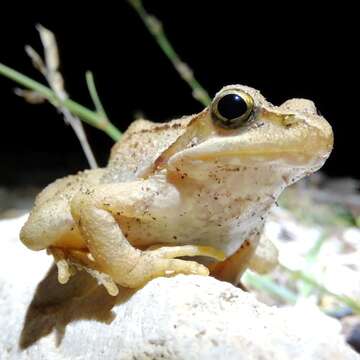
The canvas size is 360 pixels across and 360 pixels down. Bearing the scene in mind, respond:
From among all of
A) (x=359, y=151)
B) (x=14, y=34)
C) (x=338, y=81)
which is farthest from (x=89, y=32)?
(x=359, y=151)

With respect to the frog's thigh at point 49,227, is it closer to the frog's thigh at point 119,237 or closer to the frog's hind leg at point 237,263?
the frog's thigh at point 119,237

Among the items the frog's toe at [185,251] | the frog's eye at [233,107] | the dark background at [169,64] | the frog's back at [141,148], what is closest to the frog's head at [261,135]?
the frog's eye at [233,107]

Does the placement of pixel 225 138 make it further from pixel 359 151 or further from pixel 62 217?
pixel 359 151

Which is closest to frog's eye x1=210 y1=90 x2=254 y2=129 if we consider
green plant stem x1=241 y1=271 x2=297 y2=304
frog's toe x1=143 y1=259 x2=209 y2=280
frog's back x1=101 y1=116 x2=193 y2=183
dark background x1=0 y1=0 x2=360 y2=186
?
frog's back x1=101 y1=116 x2=193 y2=183

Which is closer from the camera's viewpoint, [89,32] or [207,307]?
[207,307]

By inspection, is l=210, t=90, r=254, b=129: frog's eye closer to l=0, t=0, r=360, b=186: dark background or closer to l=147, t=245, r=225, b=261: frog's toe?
l=147, t=245, r=225, b=261: frog's toe

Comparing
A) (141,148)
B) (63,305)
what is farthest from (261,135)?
(63,305)
